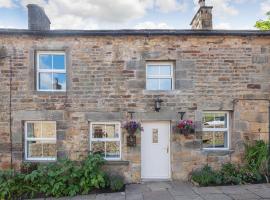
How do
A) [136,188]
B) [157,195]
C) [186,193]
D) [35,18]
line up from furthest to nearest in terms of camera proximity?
[35,18], [136,188], [186,193], [157,195]

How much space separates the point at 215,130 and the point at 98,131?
14.1ft

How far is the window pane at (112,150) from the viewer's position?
371 inches

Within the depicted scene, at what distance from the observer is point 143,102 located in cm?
925

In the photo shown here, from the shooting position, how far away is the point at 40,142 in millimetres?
9375

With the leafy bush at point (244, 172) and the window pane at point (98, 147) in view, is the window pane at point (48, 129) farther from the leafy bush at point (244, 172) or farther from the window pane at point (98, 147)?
the leafy bush at point (244, 172)

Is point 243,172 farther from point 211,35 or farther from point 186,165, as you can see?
point 211,35

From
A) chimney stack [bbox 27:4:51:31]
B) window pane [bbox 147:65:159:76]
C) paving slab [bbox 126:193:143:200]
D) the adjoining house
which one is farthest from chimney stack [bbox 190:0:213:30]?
paving slab [bbox 126:193:143:200]

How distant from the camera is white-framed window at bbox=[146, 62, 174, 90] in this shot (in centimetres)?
944

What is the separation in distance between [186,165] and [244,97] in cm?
323

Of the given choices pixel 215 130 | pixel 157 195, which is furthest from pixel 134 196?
pixel 215 130

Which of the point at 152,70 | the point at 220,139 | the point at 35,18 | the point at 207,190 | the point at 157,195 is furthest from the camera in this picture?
the point at 220,139

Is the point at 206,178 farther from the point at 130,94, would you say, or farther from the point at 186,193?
the point at 130,94

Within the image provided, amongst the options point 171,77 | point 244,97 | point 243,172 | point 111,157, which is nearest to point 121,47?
point 171,77

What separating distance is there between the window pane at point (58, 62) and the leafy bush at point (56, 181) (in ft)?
11.4
